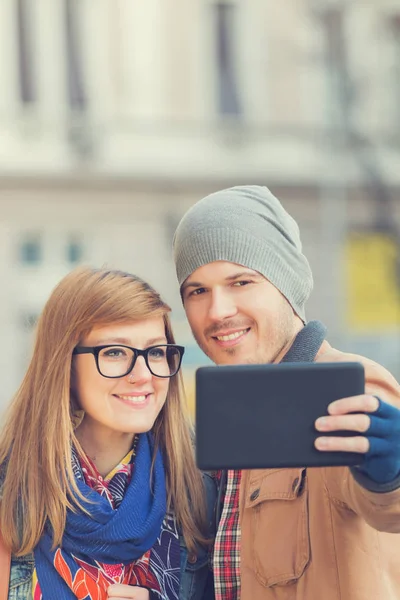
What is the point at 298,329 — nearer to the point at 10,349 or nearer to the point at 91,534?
the point at 91,534

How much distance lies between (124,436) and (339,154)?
17529 mm

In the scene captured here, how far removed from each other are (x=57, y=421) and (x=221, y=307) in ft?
1.93

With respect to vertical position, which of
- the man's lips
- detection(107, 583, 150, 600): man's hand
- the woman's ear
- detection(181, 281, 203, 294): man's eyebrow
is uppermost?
detection(181, 281, 203, 294): man's eyebrow

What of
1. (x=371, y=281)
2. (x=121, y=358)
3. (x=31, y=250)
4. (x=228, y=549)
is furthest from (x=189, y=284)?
(x=371, y=281)

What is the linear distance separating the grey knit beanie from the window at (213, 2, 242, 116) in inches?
691

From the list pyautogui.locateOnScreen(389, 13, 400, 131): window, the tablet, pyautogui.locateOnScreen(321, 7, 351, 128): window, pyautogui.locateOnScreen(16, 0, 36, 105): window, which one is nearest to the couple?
the tablet

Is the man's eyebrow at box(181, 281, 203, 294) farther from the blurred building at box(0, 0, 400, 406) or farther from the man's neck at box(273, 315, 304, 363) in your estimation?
the blurred building at box(0, 0, 400, 406)

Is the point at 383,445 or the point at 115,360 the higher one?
the point at 115,360

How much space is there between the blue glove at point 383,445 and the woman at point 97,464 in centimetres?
97

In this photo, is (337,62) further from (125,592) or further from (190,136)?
(125,592)

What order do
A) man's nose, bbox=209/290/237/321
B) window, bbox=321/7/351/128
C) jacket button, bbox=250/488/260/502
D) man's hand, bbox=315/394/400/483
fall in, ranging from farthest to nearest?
window, bbox=321/7/351/128
man's nose, bbox=209/290/237/321
jacket button, bbox=250/488/260/502
man's hand, bbox=315/394/400/483

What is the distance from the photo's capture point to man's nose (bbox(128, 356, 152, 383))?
9.87ft

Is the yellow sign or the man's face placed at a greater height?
the yellow sign

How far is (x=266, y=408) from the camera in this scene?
7.33 ft
